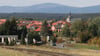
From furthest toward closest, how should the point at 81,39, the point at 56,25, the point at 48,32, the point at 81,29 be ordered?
1. the point at 56,25
2. the point at 48,32
3. the point at 81,29
4. the point at 81,39

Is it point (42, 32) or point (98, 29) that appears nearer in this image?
point (98, 29)

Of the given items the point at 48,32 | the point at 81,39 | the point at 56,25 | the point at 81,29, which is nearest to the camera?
the point at 81,39

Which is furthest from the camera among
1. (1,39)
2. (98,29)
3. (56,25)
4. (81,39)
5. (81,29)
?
(56,25)

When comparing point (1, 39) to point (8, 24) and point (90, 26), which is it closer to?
point (8, 24)

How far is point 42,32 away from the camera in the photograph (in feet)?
327

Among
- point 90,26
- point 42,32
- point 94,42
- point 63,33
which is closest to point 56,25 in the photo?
point 42,32

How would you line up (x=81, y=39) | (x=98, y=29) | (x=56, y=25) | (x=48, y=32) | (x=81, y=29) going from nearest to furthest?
(x=81, y=39)
(x=98, y=29)
(x=81, y=29)
(x=48, y=32)
(x=56, y=25)

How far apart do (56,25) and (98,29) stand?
178 ft

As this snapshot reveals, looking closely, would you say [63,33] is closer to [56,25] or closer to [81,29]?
[81,29]

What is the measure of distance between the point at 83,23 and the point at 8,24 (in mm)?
26372

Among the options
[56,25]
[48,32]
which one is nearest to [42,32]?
[48,32]

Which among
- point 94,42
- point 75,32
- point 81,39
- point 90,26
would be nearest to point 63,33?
point 75,32

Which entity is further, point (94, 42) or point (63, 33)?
point (63, 33)

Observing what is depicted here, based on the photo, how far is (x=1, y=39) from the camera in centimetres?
5875
